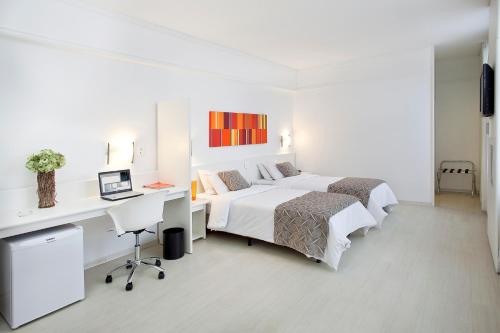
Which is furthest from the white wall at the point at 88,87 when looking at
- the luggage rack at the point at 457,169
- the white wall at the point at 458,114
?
the luggage rack at the point at 457,169

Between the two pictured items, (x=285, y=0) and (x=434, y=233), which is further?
(x=434, y=233)

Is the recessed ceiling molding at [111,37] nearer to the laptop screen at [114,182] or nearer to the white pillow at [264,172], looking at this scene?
the laptop screen at [114,182]

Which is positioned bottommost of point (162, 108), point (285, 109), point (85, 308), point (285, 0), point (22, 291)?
point (85, 308)

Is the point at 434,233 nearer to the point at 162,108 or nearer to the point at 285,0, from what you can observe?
the point at 285,0

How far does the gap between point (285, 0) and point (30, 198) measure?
3.25 meters

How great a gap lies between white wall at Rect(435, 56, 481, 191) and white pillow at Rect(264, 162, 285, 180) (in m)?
3.89

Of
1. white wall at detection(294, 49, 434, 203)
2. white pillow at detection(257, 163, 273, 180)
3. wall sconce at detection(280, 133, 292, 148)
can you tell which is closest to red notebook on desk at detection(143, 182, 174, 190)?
white pillow at detection(257, 163, 273, 180)

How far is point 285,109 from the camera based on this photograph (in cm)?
699

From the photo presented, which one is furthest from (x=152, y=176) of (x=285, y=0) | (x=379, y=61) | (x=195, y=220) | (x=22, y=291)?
(x=379, y=61)

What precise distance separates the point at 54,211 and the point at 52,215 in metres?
0.16

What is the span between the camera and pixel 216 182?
182 inches

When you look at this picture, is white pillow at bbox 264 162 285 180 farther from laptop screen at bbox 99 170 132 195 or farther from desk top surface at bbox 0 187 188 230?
desk top surface at bbox 0 187 188 230

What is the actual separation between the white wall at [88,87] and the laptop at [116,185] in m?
0.16

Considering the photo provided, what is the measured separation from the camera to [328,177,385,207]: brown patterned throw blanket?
15.4ft
